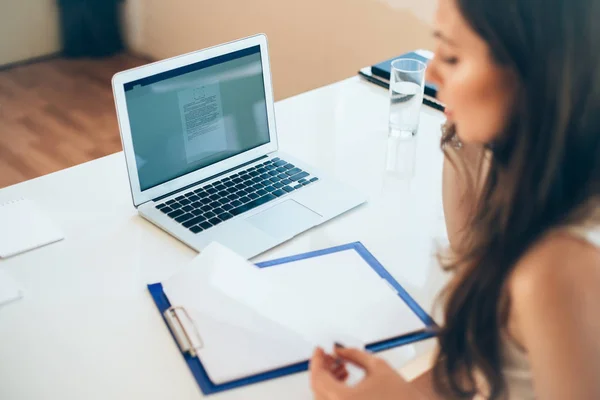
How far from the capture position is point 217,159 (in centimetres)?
114

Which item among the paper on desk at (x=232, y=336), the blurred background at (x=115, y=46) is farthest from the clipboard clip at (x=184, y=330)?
the blurred background at (x=115, y=46)

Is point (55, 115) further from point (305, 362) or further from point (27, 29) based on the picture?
point (305, 362)

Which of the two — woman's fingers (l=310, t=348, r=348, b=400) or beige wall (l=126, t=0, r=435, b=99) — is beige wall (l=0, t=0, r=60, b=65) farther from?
woman's fingers (l=310, t=348, r=348, b=400)

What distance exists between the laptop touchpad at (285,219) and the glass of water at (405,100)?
36 centimetres

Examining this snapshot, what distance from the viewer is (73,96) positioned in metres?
3.12

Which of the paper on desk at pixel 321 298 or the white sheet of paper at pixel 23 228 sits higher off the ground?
the white sheet of paper at pixel 23 228

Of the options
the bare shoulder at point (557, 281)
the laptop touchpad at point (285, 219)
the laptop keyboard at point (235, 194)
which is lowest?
the laptop touchpad at point (285, 219)

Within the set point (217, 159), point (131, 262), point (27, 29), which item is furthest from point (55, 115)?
point (131, 262)

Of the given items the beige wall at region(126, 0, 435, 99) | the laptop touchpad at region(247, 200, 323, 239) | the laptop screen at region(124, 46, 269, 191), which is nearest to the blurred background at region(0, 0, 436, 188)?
the beige wall at region(126, 0, 435, 99)

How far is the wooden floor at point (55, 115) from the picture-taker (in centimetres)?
261

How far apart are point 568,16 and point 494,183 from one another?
0.22 meters

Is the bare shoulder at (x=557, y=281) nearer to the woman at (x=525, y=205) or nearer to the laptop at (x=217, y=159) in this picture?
the woman at (x=525, y=205)

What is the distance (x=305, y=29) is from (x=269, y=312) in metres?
1.87

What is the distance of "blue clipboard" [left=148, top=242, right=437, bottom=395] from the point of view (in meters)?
0.76
